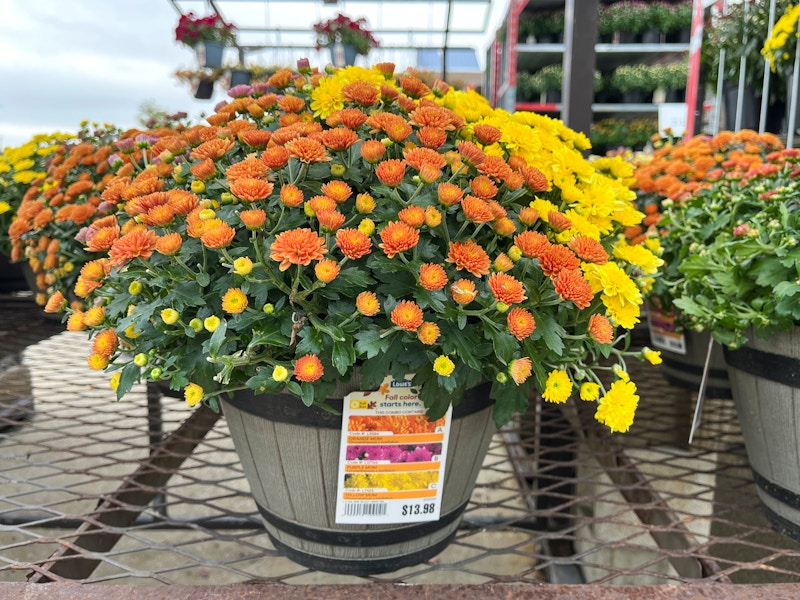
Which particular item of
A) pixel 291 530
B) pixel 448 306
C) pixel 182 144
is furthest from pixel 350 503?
pixel 182 144

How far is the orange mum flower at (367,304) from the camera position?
540 mm

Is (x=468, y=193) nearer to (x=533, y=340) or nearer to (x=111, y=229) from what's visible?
(x=533, y=340)

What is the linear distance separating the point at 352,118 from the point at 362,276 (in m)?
0.20

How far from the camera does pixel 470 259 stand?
566 millimetres

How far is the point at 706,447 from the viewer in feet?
5.09

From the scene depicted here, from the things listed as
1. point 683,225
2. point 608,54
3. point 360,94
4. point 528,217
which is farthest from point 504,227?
point 608,54

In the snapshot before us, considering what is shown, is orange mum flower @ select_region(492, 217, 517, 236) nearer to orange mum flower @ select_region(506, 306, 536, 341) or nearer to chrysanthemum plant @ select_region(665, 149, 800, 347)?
orange mum flower @ select_region(506, 306, 536, 341)

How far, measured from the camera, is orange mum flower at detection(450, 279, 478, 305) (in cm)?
55

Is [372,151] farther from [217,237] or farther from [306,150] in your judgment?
[217,237]

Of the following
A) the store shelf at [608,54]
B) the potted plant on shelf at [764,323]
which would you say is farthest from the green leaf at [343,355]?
the store shelf at [608,54]

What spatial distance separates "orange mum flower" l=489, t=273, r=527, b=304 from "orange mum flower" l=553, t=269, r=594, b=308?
0.15 ft

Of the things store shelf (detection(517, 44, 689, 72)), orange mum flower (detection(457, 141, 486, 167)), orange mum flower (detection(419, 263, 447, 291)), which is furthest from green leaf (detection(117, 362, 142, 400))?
store shelf (detection(517, 44, 689, 72))

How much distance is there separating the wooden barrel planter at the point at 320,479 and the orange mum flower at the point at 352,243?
0.49ft

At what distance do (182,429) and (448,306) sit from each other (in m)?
0.87
